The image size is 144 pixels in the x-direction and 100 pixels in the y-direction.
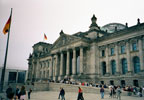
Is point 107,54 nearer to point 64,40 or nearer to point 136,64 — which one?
point 136,64

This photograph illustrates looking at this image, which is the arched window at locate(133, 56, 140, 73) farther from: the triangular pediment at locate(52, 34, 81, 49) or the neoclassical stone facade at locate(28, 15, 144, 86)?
the triangular pediment at locate(52, 34, 81, 49)

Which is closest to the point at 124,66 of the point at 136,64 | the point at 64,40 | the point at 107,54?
the point at 136,64

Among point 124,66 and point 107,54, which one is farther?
point 107,54

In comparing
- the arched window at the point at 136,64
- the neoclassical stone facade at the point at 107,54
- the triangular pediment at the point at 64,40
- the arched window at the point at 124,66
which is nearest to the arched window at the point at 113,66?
the neoclassical stone facade at the point at 107,54

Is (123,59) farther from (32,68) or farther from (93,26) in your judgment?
(32,68)

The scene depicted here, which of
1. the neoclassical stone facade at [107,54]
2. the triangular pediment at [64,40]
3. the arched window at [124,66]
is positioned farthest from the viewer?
the triangular pediment at [64,40]

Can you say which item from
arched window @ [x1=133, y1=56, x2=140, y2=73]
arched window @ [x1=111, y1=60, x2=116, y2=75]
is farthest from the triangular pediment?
arched window @ [x1=133, y1=56, x2=140, y2=73]

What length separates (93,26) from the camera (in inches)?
1794

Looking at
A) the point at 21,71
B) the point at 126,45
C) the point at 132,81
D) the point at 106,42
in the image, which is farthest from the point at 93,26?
the point at 21,71

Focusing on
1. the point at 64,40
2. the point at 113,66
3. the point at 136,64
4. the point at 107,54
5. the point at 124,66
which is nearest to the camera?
the point at 136,64

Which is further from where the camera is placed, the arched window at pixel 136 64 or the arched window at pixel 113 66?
the arched window at pixel 113 66

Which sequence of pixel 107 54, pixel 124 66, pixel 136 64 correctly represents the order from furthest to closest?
pixel 107 54
pixel 124 66
pixel 136 64

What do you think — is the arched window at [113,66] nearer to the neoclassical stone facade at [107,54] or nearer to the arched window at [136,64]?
the neoclassical stone facade at [107,54]

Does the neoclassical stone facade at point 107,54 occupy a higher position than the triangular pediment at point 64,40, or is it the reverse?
the triangular pediment at point 64,40
